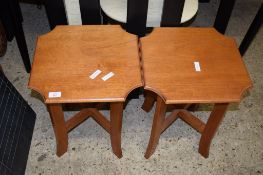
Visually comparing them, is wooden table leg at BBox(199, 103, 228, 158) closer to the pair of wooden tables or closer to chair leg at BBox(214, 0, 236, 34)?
the pair of wooden tables

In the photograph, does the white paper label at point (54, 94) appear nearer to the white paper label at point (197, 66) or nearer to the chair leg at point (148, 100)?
the white paper label at point (197, 66)

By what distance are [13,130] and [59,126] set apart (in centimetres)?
34

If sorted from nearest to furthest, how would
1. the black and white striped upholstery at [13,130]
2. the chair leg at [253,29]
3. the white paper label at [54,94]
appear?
the white paper label at [54,94] → the black and white striped upholstery at [13,130] → the chair leg at [253,29]

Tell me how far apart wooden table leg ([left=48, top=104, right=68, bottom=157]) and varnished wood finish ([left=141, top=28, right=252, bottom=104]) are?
1.67 feet

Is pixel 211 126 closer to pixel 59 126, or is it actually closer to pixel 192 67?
pixel 192 67

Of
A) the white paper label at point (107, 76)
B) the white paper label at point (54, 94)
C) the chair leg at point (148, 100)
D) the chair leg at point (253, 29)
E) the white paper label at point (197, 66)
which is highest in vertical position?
the white paper label at point (197, 66)

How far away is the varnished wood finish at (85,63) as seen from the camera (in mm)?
1479

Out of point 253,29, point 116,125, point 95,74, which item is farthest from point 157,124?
point 253,29

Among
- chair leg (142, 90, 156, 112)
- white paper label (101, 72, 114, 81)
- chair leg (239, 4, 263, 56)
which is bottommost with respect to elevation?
chair leg (142, 90, 156, 112)

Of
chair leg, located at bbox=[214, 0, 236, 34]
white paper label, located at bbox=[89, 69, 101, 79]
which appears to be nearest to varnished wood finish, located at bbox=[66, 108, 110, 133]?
white paper label, located at bbox=[89, 69, 101, 79]

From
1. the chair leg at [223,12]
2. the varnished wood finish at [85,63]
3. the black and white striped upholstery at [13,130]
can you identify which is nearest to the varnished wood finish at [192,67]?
the varnished wood finish at [85,63]

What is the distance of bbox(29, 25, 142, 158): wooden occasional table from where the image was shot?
1.48 meters

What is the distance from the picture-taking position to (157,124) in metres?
1.76

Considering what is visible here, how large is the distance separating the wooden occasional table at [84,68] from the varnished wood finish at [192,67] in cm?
11
